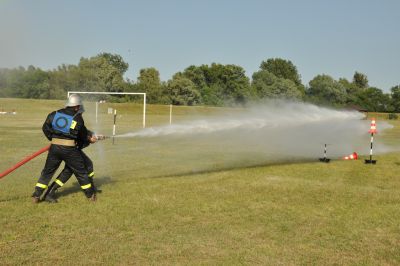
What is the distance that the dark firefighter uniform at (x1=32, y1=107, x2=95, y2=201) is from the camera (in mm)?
8672

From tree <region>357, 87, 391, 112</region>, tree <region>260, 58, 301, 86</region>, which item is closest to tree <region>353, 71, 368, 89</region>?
tree <region>260, 58, 301, 86</region>

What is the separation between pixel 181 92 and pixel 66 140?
82.4 meters

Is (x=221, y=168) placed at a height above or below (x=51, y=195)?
below

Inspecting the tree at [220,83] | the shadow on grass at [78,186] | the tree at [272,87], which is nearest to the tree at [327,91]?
the tree at [272,87]

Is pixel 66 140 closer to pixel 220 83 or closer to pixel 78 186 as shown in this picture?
pixel 78 186

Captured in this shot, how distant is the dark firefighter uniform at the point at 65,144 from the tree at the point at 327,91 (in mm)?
98207

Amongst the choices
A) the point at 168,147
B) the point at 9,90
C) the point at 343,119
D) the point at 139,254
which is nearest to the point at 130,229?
the point at 139,254

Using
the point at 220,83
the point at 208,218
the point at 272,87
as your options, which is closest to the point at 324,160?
the point at 208,218

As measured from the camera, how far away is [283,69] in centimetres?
13425

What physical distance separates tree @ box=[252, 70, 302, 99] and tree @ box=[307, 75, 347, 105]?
5.44 metres

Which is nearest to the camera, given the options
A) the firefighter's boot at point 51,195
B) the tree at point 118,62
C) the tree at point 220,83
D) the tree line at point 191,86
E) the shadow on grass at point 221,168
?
the firefighter's boot at point 51,195

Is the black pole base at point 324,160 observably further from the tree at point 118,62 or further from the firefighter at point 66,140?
the tree at point 118,62

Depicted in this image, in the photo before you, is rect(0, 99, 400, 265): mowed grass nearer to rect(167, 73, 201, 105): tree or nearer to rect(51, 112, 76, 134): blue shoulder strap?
rect(51, 112, 76, 134): blue shoulder strap

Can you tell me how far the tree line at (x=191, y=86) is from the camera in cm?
7919
